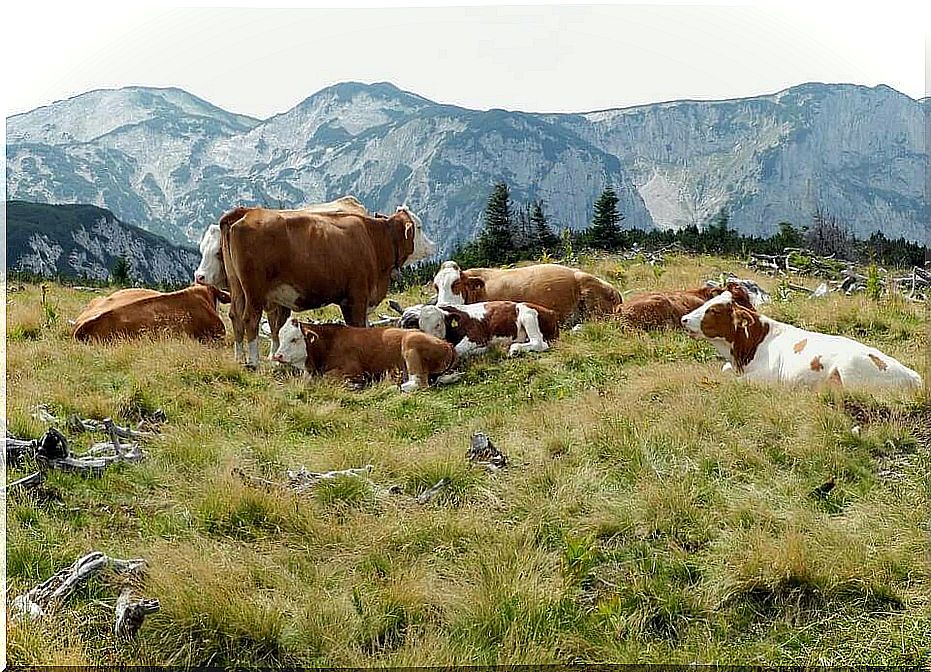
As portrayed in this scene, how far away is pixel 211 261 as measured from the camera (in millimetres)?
10211

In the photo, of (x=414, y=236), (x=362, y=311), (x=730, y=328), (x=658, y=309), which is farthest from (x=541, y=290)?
(x=730, y=328)

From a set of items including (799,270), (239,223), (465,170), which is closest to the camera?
(239,223)

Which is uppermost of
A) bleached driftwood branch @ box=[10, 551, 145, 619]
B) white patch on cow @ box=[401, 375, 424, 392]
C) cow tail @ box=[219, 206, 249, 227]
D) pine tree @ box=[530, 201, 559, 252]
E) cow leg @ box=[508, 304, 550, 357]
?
cow tail @ box=[219, 206, 249, 227]

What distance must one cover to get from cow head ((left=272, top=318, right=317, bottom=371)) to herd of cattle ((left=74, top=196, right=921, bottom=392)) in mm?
12

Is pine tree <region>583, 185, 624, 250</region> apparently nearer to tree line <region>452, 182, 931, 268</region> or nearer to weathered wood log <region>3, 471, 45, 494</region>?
tree line <region>452, 182, 931, 268</region>

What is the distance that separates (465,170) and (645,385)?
19047 cm

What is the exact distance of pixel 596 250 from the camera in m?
26.2

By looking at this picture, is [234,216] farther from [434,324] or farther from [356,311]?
[434,324]

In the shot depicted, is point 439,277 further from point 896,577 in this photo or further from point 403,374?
point 896,577

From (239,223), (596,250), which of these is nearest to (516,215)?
(596,250)

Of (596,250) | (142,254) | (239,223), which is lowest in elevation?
(142,254)

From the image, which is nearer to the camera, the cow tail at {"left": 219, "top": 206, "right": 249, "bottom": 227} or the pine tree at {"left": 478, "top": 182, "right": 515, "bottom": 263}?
the cow tail at {"left": 219, "top": 206, "right": 249, "bottom": 227}

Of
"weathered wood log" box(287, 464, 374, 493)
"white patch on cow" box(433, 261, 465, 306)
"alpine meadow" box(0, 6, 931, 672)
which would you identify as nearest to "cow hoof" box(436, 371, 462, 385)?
"alpine meadow" box(0, 6, 931, 672)

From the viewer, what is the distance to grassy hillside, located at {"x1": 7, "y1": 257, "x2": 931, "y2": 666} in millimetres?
3297
